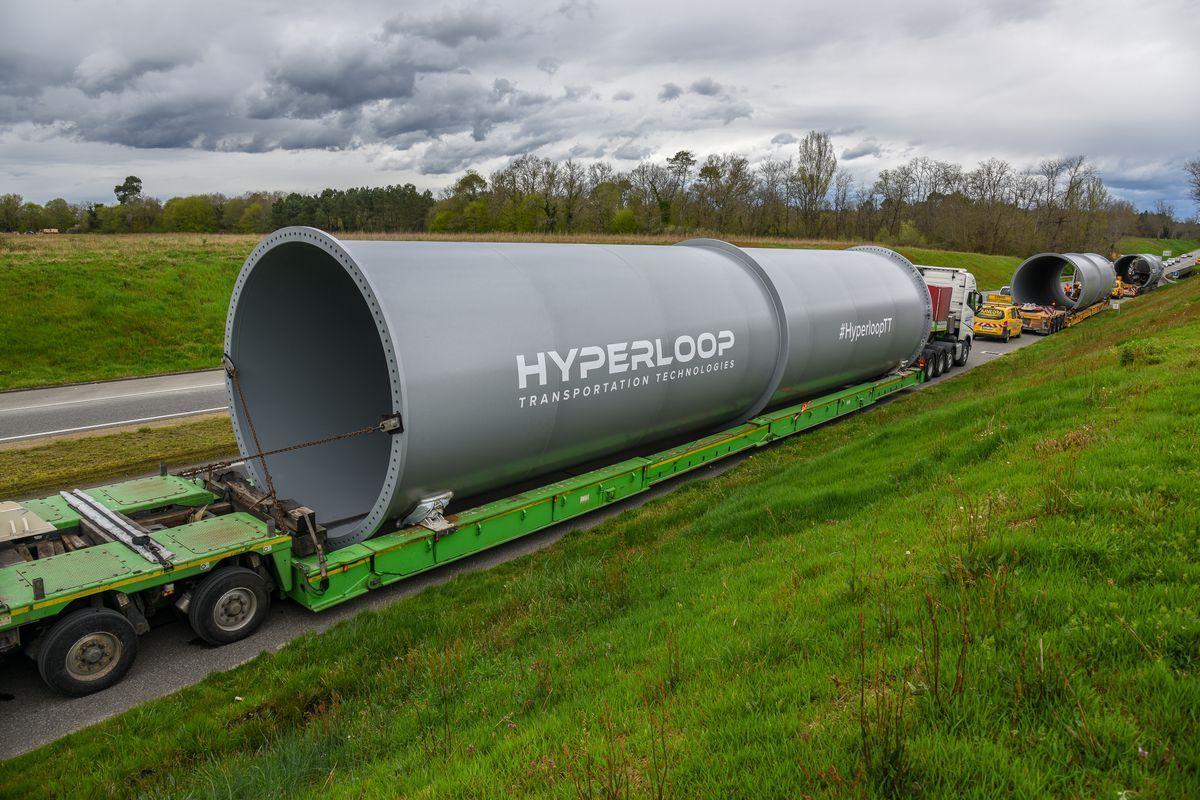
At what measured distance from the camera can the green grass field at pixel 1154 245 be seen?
99.8 meters

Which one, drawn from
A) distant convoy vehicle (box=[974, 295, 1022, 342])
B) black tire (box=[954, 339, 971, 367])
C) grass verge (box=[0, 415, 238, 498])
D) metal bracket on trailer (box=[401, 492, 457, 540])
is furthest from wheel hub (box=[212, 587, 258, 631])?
distant convoy vehicle (box=[974, 295, 1022, 342])

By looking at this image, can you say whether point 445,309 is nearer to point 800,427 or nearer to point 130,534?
point 130,534

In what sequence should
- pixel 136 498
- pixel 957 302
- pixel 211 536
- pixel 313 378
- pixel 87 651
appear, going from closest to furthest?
1. pixel 87 651
2. pixel 211 536
3. pixel 136 498
4. pixel 313 378
5. pixel 957 302

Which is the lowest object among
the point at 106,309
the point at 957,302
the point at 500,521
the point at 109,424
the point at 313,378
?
the point at 500,521

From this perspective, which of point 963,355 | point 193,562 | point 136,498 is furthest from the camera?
point 963,355

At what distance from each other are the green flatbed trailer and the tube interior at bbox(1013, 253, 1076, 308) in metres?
34.2

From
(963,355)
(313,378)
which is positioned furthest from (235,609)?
(963,355)

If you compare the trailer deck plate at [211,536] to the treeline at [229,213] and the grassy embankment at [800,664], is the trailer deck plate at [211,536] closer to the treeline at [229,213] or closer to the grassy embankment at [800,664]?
the grassy embankment at [800,664]

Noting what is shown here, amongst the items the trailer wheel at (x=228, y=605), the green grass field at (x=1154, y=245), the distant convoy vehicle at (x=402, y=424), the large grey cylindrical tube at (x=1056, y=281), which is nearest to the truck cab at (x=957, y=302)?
the distant convoy vehicle at (x=402, y=424)

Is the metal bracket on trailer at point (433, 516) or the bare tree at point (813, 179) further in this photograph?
the bare tree at point (813, 179)

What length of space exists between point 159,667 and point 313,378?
435 cm

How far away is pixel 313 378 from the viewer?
9.86 meters

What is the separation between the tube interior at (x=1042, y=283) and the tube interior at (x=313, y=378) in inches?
1395

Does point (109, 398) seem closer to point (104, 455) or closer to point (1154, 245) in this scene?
point (104, 455)
